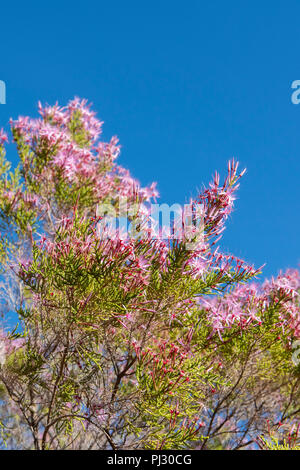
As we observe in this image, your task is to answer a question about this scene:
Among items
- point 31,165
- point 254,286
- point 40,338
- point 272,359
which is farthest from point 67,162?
point 272,359

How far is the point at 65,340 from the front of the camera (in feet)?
24.1

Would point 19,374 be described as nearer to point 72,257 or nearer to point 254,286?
point 72,257

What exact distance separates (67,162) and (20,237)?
1869 millimetres

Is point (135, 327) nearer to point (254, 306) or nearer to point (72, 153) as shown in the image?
point (254, 306)

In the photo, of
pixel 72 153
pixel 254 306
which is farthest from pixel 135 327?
pixel 72 153

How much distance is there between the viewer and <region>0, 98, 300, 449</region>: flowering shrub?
6547 millimetres

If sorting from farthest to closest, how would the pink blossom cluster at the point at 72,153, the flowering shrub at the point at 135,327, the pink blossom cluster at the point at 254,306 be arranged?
1. the pink blossom cluster at the point at 72,153
2. the pink blossom cluster at the point at 254,306
3. the flowering shrub at the point at 135,327

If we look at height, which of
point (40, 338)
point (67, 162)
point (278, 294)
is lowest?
point (40, 338)

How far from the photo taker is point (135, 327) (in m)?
7.39

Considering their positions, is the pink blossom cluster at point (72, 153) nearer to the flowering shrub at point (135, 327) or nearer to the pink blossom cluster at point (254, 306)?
the flowering shrub at point (135, 327)

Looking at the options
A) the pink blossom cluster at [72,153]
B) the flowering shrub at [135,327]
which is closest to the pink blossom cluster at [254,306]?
the flowering shrub at [135,327]

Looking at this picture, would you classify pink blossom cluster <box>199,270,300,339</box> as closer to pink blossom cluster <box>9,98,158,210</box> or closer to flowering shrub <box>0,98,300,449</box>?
flowering shrub <box>0,98,300,449</box>

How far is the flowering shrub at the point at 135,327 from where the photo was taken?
6.55 m

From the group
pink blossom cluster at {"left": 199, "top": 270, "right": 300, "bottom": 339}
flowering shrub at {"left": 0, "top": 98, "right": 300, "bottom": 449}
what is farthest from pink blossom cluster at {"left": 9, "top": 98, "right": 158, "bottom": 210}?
pink blossom cluster at {"left": 199, "top": 270, "right": 300, "bottom": 339}
